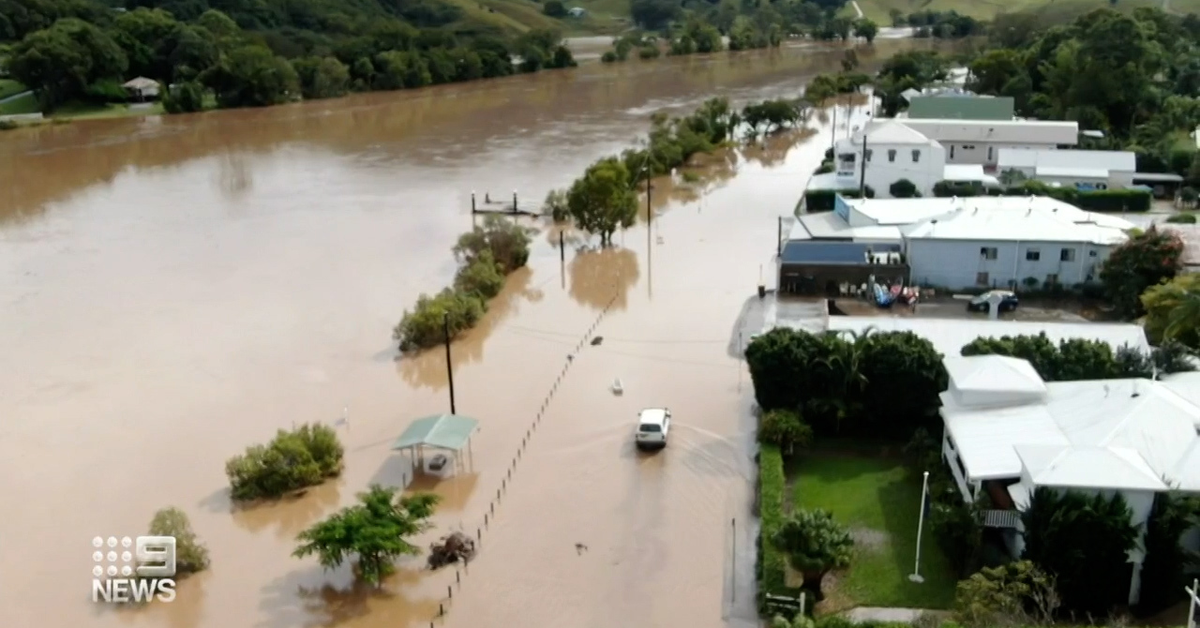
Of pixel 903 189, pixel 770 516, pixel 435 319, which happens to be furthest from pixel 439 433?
Result: pixel 903 189

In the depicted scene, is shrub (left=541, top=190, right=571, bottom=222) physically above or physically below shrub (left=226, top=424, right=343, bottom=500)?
above

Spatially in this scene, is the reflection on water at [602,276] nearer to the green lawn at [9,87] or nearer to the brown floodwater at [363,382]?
the brown floodwater at [363,382]

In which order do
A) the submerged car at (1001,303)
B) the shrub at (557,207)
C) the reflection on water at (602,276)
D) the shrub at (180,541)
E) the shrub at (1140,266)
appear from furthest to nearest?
the shrub at (557,207) < the reflection on water at (602,276) < the submerged car at (1001,303) < the shrub at (1140,266) < the shrub at (180,541)

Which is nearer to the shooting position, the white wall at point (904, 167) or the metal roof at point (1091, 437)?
the metal roof at point (1091, 437)

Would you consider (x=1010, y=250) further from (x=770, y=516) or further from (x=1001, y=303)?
(x=770, y=516)

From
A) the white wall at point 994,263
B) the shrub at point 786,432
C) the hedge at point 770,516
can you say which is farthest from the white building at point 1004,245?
the hedge at point 770,516

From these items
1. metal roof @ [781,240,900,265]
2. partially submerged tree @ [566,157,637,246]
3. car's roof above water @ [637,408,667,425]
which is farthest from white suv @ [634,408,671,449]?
partially submerged tree @ [566,157,637,246]

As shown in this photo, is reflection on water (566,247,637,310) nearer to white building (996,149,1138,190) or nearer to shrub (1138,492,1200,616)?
white building (996,149,1138,190)
